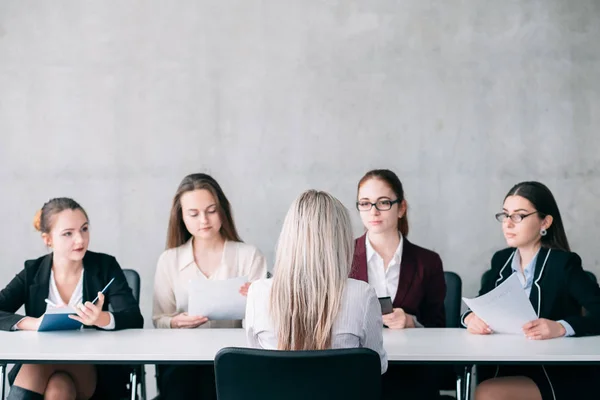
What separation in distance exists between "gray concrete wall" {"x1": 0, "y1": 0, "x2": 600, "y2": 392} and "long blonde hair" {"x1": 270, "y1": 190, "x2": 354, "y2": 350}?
8.34 ft

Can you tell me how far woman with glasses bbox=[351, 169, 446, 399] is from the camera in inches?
139

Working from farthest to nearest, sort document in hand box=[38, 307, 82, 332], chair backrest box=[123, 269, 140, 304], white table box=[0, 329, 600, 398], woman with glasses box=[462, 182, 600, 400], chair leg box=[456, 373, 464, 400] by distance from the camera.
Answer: chair backrest box=[123, 269, 140, 304] < chair leg box=[456, 373, 464, 400] < document in hand box=[38, 307, 82, 332] < woman with glasses box=[462, 182, 600, 400] < white table box=[0, 329, 600, 398]

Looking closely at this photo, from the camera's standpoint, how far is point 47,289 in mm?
3436

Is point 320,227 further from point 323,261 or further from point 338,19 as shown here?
point 338,19

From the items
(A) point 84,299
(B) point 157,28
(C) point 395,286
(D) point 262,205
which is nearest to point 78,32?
(B) point 157,28

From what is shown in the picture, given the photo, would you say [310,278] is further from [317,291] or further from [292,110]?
[292,110]

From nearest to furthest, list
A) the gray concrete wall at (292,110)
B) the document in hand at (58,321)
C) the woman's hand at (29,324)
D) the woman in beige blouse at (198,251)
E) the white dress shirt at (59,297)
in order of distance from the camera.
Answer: the document in hand at (58,321) → the woman's hand at (29,324) → the white dress shirt at (59,297) → the woman in beige blouse at (198,251) → the gray concrete wall at (292,110)

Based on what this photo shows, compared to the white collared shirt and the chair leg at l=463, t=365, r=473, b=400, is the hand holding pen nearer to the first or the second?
the white collared shirt

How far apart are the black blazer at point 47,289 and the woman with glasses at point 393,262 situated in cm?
113

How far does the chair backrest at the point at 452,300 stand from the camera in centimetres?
383

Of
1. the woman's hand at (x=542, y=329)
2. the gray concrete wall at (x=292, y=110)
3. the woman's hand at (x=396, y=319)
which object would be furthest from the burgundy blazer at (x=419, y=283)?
the gray concrete wall at (x=292, y=110)

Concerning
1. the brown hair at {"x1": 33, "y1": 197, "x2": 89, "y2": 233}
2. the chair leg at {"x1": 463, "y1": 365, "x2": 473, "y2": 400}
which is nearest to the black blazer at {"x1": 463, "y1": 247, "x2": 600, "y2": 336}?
the chair leg at {"x1": 463, "y1": 365, "x2": 473, "y2": 400}

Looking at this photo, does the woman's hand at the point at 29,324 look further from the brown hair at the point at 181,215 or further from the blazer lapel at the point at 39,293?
the brown hair at the point at 181,215

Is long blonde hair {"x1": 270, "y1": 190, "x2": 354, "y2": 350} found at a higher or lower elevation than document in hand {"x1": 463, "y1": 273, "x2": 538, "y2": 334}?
higher
